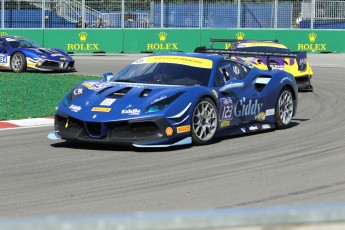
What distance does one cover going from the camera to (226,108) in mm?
9898

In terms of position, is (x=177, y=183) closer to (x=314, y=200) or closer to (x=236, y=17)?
(x=314, y=200)

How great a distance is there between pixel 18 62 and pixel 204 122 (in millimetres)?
13337

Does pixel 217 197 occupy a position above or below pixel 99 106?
below

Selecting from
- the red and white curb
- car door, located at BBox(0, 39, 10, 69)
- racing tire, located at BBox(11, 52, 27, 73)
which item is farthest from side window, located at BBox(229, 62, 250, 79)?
car door, located at BBox(0, 39, 10, 69)

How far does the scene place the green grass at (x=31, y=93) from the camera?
42.8ft

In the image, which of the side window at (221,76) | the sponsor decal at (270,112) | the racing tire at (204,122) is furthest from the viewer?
the sponsor decal at (270,112)

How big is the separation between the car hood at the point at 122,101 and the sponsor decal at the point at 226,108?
26.2 inches

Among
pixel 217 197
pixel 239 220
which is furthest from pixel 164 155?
pixel 239 220

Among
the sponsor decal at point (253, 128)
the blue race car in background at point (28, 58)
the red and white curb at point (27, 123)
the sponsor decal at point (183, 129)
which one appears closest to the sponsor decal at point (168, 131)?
the sponsor decal at point (183, 129)

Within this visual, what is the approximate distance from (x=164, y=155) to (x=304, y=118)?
4.46 meters

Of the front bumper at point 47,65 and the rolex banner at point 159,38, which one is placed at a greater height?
the rolex banner at point 159,38

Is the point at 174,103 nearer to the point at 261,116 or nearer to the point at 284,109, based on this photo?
the point at 261,116

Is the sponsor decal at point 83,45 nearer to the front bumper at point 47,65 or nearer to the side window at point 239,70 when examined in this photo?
the front bumper at point 47,65

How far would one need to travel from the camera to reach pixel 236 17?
32.8 m
